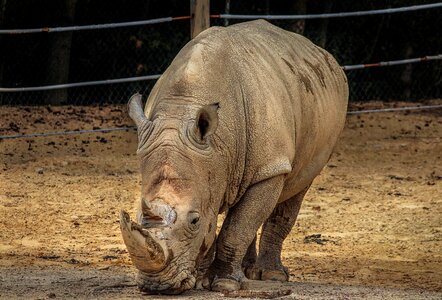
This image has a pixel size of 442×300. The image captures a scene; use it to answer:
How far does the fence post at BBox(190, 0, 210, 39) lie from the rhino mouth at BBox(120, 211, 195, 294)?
21.0 feet

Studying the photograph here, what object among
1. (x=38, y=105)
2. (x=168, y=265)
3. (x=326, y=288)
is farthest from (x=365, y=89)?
(x=168, y=265)

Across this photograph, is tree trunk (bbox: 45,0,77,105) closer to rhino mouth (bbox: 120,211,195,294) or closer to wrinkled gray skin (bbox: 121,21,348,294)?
wrinkled gray skin (bbox: 121,21,348,294)

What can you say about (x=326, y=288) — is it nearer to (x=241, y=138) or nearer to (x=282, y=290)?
(x=282, y=290)

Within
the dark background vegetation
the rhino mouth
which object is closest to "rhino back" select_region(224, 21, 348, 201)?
the rhino mouth

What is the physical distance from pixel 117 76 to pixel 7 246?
6762 mm

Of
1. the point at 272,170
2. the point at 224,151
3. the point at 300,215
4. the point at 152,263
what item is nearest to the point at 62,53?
the point at 300,215

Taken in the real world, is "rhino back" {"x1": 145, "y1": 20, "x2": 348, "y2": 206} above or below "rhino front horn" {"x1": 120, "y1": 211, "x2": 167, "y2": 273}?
above

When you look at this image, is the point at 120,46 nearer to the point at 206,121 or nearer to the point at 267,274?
the point at 267,274

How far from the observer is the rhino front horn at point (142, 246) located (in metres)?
6.92

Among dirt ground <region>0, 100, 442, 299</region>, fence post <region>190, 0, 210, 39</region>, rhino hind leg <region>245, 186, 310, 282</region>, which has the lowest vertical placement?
dirt ground <region>0, 100, 442, 299</region>

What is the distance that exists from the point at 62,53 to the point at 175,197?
991 centimetres

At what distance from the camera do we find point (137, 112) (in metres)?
7.81

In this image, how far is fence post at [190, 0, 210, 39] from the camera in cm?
1352

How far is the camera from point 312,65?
9383 mm
